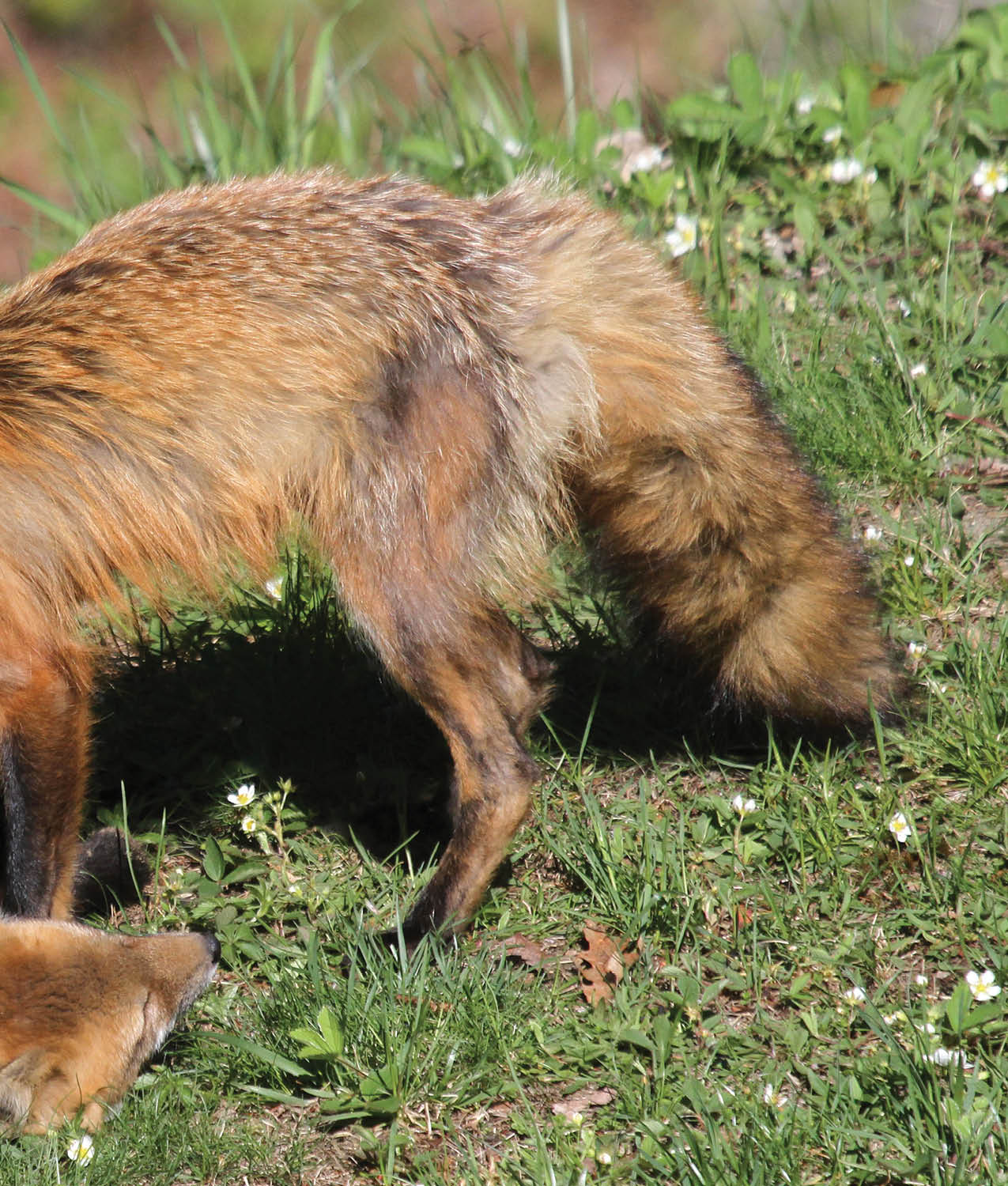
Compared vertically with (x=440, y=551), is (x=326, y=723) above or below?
below

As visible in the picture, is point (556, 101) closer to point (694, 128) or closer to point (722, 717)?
point (694, 128)

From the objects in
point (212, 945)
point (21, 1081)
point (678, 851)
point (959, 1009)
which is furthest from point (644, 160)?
point (21, 1081)

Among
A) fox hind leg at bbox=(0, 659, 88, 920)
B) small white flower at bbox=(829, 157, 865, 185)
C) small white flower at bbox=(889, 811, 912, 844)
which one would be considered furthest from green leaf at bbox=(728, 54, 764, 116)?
fox hind leg at bbox=(0, 659, 88, 920)

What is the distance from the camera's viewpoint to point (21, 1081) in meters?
3.04

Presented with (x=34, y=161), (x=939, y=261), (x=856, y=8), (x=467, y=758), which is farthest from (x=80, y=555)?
(x=34, y=161)

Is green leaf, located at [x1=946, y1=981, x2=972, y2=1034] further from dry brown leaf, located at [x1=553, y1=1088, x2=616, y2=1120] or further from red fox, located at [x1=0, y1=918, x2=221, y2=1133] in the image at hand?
red fox, located at [x1=0, y1=918, x2=221, y2=1133]

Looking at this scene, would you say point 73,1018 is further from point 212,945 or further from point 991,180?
point 991,180

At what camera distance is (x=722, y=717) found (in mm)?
4176

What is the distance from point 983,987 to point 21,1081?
2.23 m

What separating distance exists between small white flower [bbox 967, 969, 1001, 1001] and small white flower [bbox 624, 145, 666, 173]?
4.14 m

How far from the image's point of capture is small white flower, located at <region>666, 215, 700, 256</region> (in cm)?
571

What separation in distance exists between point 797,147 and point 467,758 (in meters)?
3.85

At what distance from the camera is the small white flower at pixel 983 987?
121 inches

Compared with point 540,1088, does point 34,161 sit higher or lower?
higher
